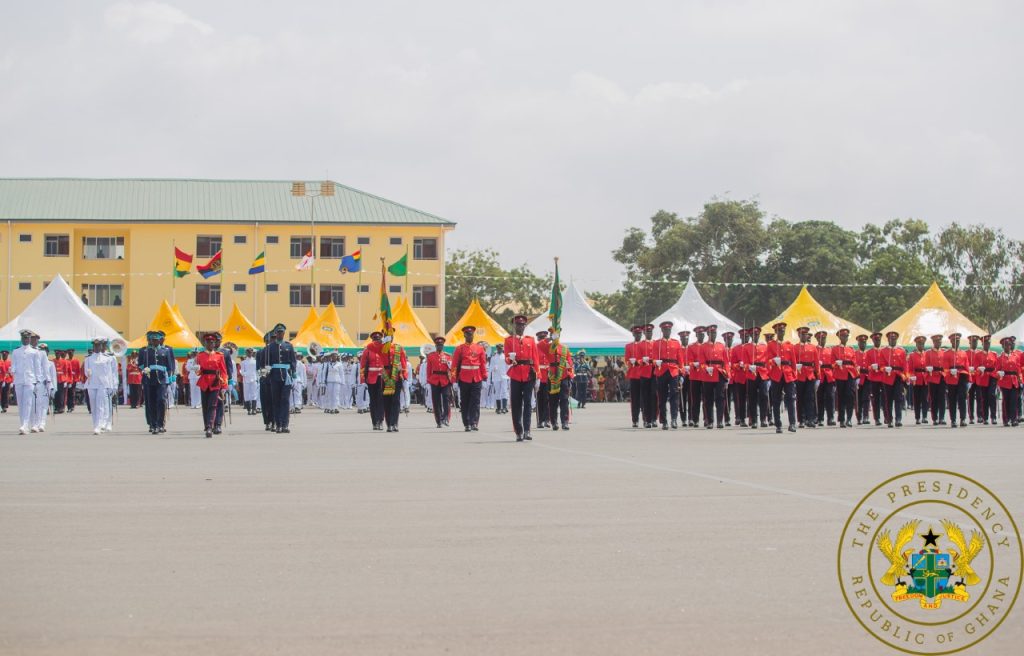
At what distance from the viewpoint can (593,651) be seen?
6301 millimetres

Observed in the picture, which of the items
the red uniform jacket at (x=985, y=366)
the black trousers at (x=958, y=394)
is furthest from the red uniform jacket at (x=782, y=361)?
the red uniform jacket at (x=985, y=366)

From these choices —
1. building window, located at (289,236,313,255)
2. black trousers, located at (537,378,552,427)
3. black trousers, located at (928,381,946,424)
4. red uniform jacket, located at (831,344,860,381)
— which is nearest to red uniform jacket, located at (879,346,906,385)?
red uniform jacket, located at (831,344,860,381)

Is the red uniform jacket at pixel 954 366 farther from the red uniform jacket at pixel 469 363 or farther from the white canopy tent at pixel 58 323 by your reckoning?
the white canopy tent at pixel 58 323

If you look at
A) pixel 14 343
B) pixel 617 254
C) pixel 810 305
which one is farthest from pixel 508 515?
pixel 617 254

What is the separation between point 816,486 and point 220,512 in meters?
5.71

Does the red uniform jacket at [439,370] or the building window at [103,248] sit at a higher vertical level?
the building window at [103,248]

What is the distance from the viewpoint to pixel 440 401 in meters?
28.0

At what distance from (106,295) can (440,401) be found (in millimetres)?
58806

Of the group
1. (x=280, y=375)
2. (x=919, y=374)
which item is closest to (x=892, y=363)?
(x=919, y=374)

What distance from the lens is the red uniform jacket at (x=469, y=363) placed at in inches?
1014

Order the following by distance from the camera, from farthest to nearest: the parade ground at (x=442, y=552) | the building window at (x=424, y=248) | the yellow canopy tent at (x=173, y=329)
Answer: the building window at (x=424, y=248) → the yellow canopy tent at (x=173, y=329) → the parade ground at (x=442, y=552)

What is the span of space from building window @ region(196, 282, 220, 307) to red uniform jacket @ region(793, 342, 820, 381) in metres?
58.9

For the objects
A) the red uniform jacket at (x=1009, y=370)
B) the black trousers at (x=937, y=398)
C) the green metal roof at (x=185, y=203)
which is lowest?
the black trousers at (x=937, y=398)

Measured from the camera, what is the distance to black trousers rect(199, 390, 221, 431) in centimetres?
2386
